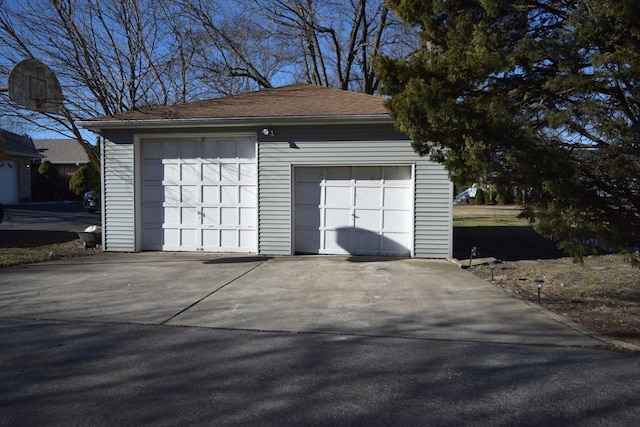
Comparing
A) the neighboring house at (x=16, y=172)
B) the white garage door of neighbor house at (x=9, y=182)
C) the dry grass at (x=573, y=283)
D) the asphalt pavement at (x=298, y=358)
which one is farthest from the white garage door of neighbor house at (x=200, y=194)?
the white garage door of neighbor house at (x=9, y=182)

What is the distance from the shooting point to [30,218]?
837 inches

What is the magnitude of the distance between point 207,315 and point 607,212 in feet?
16.7

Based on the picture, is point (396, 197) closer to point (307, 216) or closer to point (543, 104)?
point (307, 216)

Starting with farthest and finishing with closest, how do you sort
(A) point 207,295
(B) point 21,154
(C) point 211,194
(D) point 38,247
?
(B) point 21,154 < (D) point 38,247 < (C) point 211,194 < (A) point 207,295

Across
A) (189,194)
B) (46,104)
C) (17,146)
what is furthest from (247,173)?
(17,146)

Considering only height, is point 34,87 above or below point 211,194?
above


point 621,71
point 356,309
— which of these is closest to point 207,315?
point 356,309

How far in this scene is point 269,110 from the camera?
37.8ft

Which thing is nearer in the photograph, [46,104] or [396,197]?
[46,104]

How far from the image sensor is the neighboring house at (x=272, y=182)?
36.0 feet

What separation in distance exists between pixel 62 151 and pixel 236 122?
3626cm

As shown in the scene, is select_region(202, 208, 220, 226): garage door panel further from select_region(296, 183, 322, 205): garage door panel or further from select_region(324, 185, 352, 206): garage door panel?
select_region(324, 185, 352, 206): garage door panel

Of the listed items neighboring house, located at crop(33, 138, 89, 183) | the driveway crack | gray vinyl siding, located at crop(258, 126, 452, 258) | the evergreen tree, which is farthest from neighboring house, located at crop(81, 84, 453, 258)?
neighboring house, located at crop(33, 138, 89, 183)

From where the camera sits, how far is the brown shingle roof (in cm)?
1106
